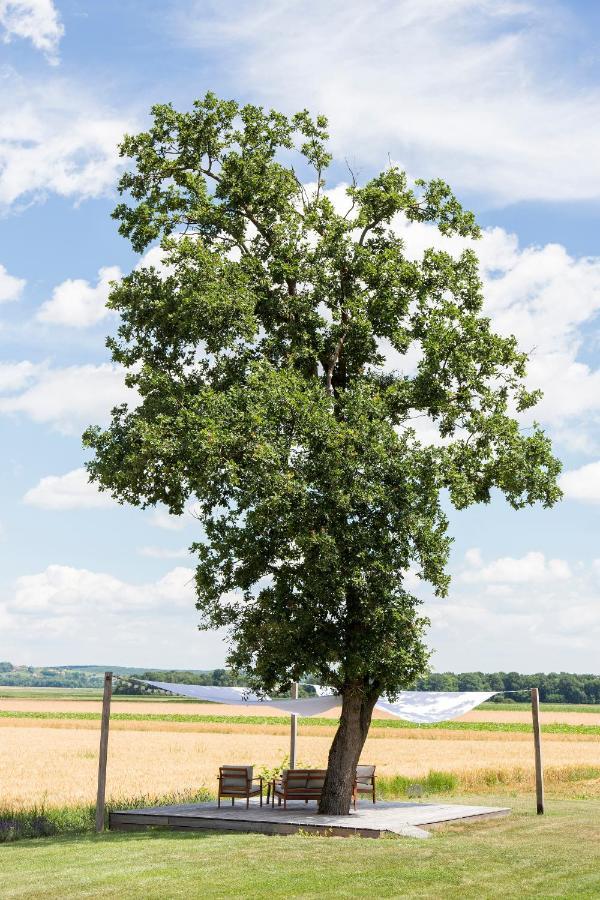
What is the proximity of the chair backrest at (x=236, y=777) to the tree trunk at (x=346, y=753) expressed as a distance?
1.40m

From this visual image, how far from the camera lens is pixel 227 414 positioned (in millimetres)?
17547

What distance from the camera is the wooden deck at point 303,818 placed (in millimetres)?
16156

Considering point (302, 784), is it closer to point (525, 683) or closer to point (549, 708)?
point (549, 708)

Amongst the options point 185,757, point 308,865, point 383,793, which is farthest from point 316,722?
point 308,865

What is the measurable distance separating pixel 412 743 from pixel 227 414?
32643 mm

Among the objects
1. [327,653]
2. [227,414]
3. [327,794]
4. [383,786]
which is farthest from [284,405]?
[383,786]

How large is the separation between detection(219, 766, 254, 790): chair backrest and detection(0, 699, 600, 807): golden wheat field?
1.37m

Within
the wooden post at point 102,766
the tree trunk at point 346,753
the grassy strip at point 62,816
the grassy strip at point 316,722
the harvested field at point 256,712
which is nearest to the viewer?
the grassy strip at point 62,816

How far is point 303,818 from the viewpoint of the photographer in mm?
17219

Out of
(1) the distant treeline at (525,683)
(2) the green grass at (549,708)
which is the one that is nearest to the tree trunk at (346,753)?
(2) the green grass at (549,708)

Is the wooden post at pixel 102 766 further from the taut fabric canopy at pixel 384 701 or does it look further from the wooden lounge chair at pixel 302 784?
the wooden lounge chair at pixel 302 784

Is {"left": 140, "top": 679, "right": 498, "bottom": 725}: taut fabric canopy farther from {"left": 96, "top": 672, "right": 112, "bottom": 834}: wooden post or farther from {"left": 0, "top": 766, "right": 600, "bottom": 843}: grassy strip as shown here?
{"left": 0, "top": 766, "right": 600, "bottom": 843}: grassy strip

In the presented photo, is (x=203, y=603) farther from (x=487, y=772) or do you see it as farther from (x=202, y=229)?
(x=487, y=772)

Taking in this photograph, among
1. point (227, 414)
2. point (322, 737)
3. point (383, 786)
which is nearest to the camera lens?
point (227, 414)
